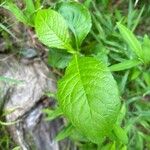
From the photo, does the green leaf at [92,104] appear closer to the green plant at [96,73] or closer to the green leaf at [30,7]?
the green plant at [96,73]

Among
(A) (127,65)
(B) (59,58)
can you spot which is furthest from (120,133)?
(B) (59,58)

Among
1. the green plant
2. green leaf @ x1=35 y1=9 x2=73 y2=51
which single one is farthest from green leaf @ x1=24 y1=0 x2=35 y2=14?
green leaf @ x1=35 y1=9 x2=73 y2=51

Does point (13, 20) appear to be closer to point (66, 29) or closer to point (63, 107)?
point (66, 29)

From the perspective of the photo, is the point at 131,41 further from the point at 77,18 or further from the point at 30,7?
the point at 30,7

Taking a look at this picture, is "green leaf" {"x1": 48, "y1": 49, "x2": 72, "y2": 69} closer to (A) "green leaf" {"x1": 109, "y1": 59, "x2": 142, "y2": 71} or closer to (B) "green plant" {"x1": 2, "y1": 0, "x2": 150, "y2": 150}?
(B) "green plant" {"x1": 2, "y1": 0, "x2": 150, "y2": 150}

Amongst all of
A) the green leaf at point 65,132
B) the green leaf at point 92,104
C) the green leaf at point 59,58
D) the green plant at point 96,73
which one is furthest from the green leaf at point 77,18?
the green leaf at point 65,132

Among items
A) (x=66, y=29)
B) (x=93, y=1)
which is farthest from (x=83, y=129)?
(x=93, y=1)

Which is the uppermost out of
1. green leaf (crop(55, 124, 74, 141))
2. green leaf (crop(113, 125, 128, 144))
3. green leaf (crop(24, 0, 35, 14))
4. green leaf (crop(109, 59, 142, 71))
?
green leaf (crop(24, 0, 35, 14))
